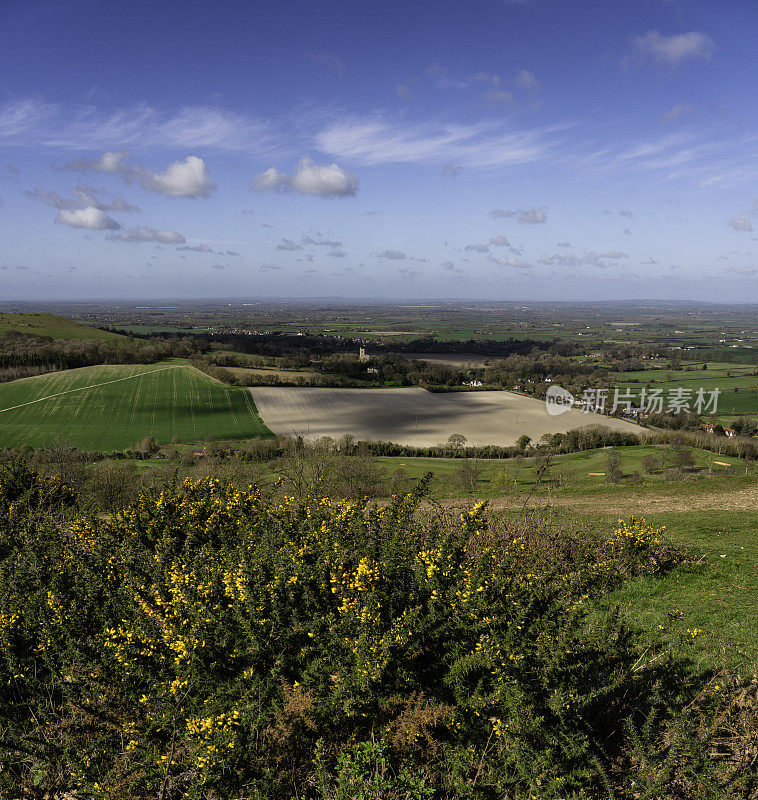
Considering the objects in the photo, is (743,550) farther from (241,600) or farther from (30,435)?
(30,435)

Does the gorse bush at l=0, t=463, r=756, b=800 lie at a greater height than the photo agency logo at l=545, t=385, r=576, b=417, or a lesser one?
greater

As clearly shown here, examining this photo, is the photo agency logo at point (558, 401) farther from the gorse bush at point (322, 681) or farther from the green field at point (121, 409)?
the gorse bush at point (322, 681)

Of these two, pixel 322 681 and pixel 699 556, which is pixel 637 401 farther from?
pixel 322 681

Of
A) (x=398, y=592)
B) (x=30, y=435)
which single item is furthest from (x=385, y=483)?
(x=30, y=435)

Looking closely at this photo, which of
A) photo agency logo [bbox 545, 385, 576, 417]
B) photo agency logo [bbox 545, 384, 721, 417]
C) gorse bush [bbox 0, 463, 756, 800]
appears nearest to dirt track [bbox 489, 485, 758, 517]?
gorse bush [bbox 0, 463, 756, 800]

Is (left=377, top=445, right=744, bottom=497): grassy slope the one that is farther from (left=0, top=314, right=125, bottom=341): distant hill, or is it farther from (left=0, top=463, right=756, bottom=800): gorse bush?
(left=0, top=314, right=125, bottom=341): distant hill

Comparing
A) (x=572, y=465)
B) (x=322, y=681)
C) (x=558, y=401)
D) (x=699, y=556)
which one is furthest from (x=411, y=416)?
(x=322, y=681)
